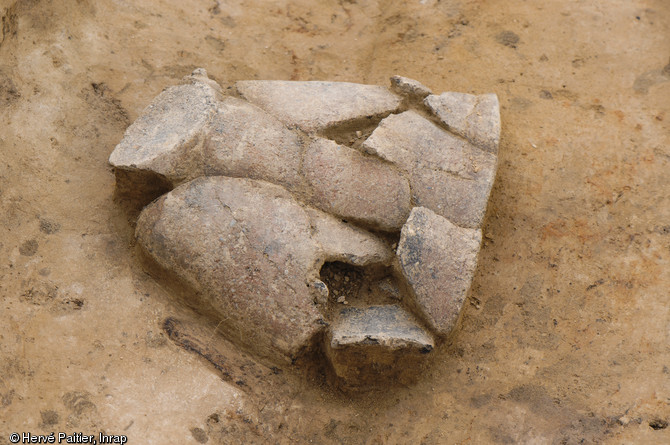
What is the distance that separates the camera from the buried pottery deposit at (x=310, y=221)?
333cm

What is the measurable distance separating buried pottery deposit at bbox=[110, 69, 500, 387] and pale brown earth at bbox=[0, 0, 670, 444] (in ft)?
0.83

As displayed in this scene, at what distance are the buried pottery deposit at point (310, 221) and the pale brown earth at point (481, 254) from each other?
254 millimetres

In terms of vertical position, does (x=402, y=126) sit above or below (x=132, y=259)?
above

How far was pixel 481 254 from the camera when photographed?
3.89m

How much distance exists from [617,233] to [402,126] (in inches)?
52.8

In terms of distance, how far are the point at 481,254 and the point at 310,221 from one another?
1.06 m

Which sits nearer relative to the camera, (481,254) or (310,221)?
(310,221)

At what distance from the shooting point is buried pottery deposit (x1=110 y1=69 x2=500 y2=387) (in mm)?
3330

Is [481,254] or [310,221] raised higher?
[310,221]

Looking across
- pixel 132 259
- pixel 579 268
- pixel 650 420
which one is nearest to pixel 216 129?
pixel 132 259

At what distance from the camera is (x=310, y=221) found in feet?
11.3

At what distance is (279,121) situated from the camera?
12.2 feet

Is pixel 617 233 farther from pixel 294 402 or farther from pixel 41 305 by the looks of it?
Answer: pixel 41 305

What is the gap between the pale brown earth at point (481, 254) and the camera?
3.29 metres
